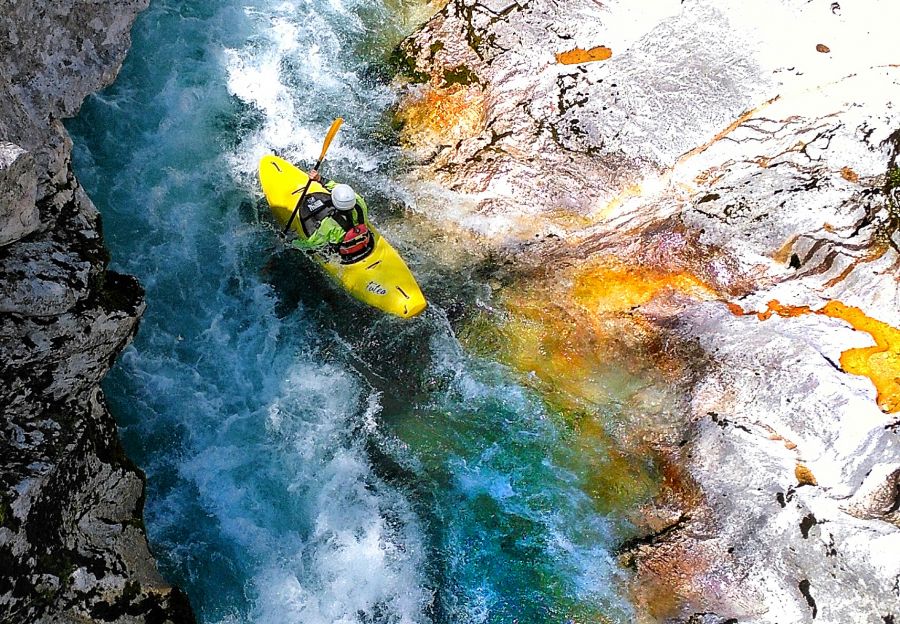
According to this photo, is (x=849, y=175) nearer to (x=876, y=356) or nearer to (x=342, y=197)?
(x=876, y=356)

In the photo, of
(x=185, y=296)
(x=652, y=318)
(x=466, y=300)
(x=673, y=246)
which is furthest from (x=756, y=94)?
(x=185, y=296)

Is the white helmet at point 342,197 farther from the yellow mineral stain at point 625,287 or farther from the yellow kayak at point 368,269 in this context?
the yellow mineral stain at point 625,287

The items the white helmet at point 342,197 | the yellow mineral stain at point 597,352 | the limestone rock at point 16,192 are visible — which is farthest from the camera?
the white helmet at point 342,197

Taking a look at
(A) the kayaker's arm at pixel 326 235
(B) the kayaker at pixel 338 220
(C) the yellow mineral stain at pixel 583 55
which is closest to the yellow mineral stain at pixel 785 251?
(C) the yellow mineral stain at pixel 583 55

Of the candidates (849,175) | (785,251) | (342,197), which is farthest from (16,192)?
(849,175)

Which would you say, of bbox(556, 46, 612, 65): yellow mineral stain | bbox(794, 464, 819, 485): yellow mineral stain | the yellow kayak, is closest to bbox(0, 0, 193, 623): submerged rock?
the yellow kayak

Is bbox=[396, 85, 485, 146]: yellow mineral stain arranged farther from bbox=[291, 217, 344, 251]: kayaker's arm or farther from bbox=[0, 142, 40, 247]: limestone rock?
bbox=[0, 142, 40, 247]: limestone rock
